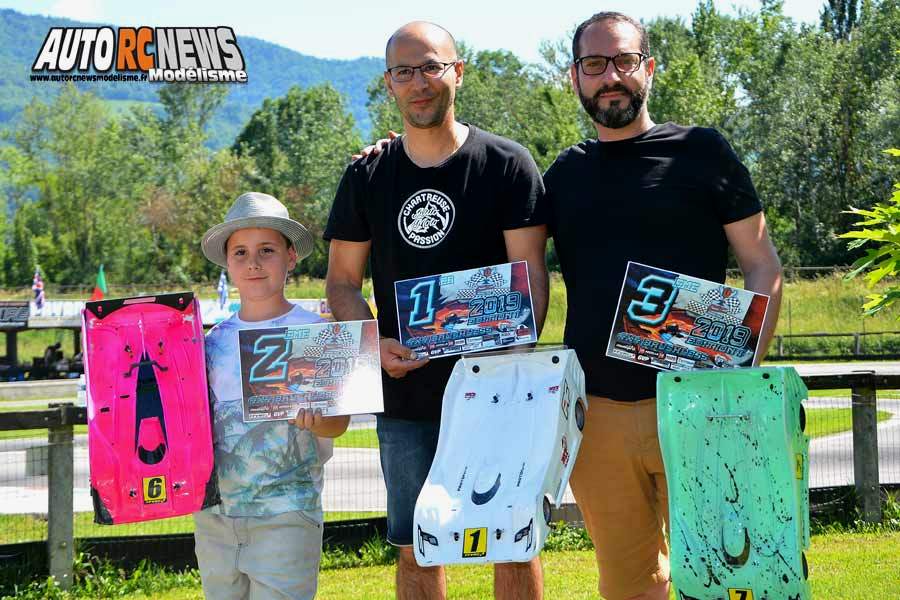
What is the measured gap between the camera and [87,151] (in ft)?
210

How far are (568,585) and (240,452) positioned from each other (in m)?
2.75

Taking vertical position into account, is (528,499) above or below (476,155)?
below

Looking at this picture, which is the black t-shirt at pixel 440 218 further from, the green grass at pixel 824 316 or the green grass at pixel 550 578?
the green grass at pixel 824 316

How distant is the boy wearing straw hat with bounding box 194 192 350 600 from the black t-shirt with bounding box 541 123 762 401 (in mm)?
1005

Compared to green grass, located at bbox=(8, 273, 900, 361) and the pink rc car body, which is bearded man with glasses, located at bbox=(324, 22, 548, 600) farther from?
green grass, located at bbox=(8, 273, 900, 361)

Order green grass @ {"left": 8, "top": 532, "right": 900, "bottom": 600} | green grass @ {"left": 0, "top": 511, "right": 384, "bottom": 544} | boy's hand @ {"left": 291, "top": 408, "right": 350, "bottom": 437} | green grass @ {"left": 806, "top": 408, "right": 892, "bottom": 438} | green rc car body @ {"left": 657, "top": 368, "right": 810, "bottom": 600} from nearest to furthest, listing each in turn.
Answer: green rc car body @ {"left": 657, "top": 368, "right": 810, "bottom": 600}, boy's hand @ {"left": 291, "top": 408, "right": 350, "bottom": 437}, green grass @ {"left": 8, "top": 532, "right": 900, "bottom": 600}, green grass @ {"left": 0, "top": 511, "right": 384, "bottom": 544}, green grass @ {"left": 806, "top": 408, "right": 892, "bottom": 438}

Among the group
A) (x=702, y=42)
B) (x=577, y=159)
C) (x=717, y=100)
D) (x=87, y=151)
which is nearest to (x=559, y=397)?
(x=577, y=159)

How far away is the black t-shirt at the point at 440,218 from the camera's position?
3957mm

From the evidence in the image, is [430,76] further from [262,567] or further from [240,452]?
[262,567]

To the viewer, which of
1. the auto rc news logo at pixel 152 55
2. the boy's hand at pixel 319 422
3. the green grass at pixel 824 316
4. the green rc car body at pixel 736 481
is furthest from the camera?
the auto rc news logo at pixel 152 55

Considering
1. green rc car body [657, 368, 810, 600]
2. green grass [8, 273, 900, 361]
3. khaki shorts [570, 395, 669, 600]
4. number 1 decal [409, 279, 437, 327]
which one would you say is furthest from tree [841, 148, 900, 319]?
green grass [8, 273, 900, 361]

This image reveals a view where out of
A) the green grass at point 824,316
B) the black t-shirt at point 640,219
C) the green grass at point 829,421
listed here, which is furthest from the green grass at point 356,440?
the green grass at point 824,316

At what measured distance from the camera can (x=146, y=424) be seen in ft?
12.6

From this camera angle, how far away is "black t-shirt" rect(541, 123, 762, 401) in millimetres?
3781
